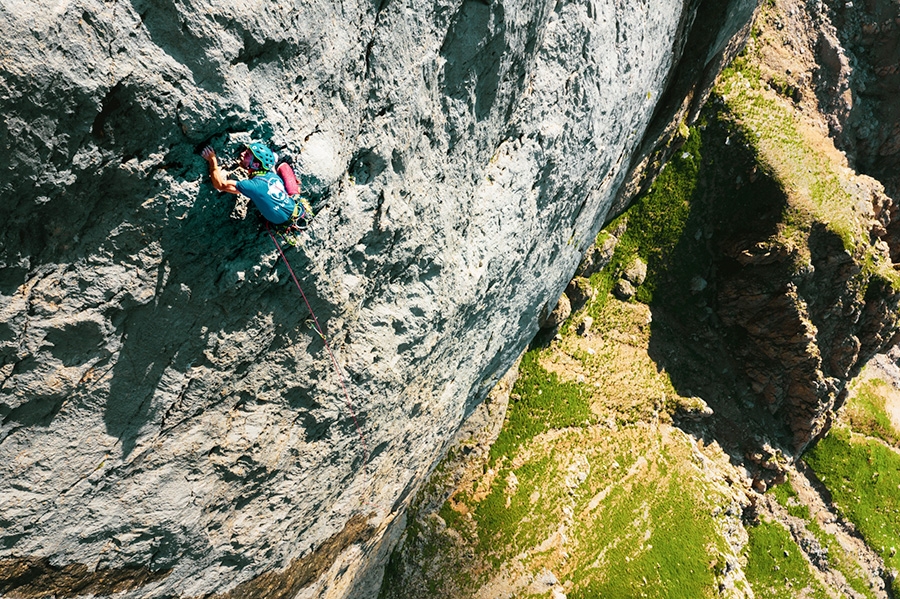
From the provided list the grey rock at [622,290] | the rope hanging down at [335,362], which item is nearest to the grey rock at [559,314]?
the grey rock at [622,290]

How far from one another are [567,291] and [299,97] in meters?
16.4

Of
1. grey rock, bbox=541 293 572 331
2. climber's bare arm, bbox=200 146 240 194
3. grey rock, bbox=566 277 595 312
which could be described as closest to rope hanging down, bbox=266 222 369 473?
climber's bare arm, bbox=200 146 240 194

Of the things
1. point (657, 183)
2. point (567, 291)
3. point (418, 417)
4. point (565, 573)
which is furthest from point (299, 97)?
point (657, 183)

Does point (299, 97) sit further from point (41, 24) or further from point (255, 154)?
point (41, 24)

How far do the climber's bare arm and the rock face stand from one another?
0.15m

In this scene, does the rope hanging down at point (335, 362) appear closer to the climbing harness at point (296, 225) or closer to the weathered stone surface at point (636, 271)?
the climbing harness at point (296, 225)

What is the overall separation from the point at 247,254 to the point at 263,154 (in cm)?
141

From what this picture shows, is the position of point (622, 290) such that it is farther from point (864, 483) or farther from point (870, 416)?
point (870, 416)

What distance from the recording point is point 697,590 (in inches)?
791

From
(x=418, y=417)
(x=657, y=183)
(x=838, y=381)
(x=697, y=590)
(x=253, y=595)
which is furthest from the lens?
(x=838, y=381)

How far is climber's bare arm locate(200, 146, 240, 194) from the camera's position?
5293mm

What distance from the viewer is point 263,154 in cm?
555

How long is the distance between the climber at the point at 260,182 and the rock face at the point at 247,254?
0.66ft

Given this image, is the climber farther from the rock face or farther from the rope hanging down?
the rope hanging down
